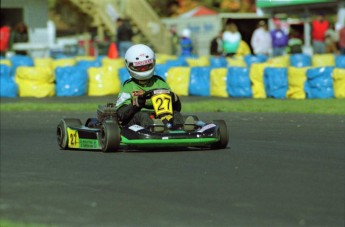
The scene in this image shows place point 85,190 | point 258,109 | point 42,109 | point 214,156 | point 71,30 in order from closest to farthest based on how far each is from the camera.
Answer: point 85,190
point 214,156
point 258,109
point 42,109
point 71,30

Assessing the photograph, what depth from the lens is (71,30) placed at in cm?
5694

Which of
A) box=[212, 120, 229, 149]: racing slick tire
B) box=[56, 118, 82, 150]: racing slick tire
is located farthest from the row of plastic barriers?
box=[212, 120, 229, 149]: racing slick tire

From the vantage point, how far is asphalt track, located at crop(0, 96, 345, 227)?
668 cm

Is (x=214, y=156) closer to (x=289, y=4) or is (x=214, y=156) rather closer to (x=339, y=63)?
(x=339, y=63)

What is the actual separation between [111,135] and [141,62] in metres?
1.02

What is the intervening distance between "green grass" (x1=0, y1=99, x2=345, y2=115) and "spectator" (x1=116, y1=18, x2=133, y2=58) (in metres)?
8.40

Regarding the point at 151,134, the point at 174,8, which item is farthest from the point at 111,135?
the point at 174,8

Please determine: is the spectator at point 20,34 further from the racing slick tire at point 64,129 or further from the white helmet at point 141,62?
the white helmet at point 141,62

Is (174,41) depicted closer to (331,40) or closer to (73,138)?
(331,40)

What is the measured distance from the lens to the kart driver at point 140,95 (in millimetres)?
10391

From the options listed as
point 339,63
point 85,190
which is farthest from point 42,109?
point 85,190

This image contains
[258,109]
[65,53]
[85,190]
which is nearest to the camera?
[85,190]

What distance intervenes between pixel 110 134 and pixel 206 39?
28.4m

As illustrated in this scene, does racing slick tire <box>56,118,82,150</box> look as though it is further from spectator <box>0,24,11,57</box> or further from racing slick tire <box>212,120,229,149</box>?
spectator <box>0,24,11,57</box>
